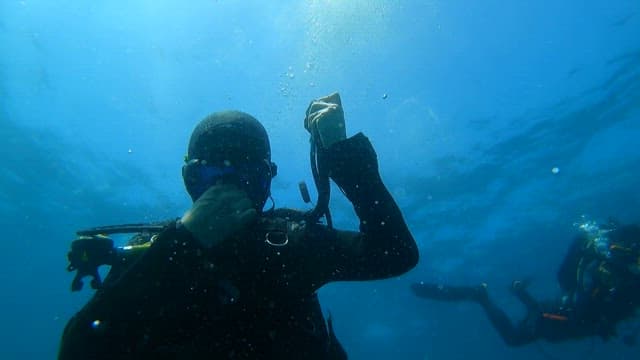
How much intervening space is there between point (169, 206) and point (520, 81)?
19.1 meters

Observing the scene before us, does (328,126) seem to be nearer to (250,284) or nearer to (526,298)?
(250,284)

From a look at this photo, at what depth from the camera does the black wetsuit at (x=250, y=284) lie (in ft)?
7.50

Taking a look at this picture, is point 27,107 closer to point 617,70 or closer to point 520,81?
point 520,81

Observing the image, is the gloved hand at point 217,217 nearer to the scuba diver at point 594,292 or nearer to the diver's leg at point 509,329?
the scuba diver at point 594,292

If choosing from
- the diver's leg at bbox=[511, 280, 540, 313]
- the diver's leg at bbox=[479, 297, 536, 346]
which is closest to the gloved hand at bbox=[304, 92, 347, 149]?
the diver's leg at bbox=[511, 280, 540, 313]

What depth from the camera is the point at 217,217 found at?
93.4 inches

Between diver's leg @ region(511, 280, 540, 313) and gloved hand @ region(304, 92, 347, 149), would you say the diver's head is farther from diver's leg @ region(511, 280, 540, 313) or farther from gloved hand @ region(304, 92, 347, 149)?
diver's leg @ region(511, 280, 540, 313)

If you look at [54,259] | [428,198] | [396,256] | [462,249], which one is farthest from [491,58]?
[54,259]

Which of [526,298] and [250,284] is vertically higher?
[526,298]

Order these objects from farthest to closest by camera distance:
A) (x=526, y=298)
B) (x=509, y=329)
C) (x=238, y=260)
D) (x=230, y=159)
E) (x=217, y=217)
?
(x=509, y=329)
(x=526, y=298)
(x=230, y=159)
(x=238, y=260)
(x=217, y=217)

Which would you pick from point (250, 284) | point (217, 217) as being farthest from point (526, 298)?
point (217, 217)

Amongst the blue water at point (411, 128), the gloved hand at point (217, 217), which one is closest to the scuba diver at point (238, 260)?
the gloved hand at point (217, 217)

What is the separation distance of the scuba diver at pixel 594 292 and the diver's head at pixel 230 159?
39.4 feet

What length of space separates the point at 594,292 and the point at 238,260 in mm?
13499
